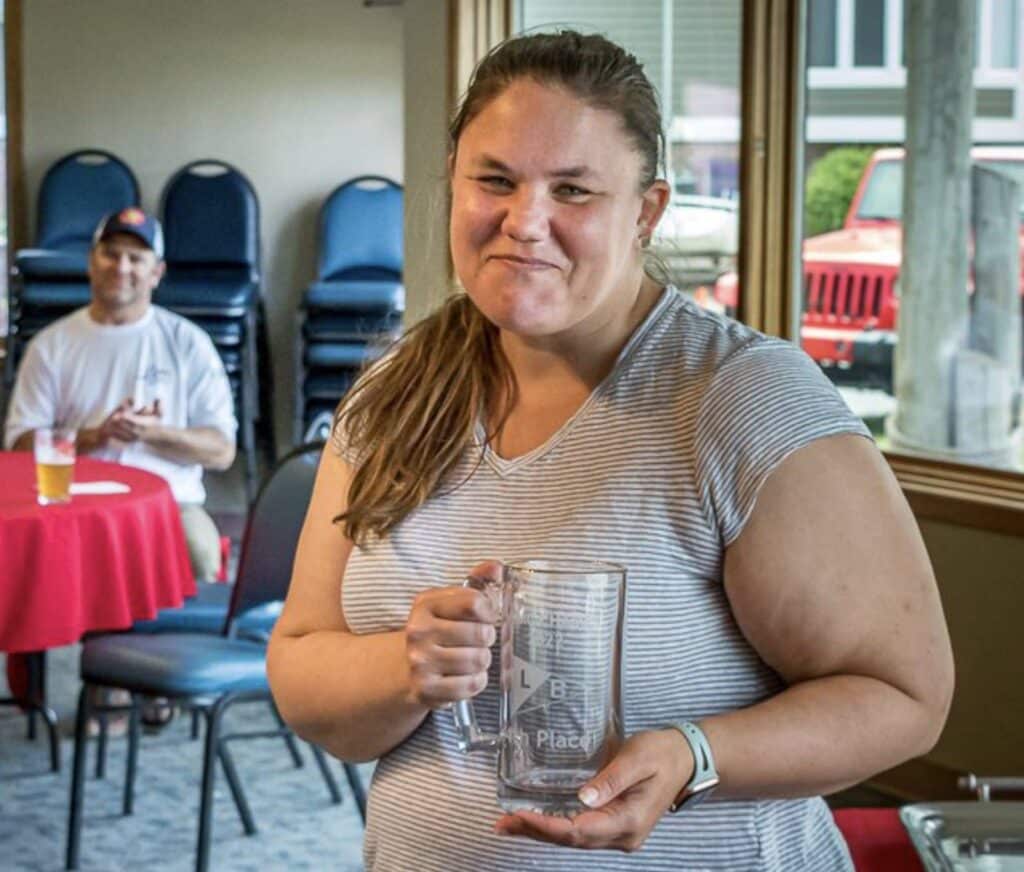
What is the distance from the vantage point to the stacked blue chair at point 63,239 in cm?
880

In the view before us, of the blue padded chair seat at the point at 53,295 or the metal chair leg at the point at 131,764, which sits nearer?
the metal chair leg at the point at 131,764

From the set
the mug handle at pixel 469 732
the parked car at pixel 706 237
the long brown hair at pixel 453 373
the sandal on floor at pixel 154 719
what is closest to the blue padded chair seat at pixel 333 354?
the parked car at pixel 706 237

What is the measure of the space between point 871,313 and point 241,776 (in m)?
2.04

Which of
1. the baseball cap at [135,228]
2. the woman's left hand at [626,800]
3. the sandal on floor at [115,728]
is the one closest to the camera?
the woman's left hand at [626,800]

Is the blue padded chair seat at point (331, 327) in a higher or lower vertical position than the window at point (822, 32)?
lower

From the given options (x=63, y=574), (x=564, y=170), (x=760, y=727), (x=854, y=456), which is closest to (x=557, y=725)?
(x=760, y=727)

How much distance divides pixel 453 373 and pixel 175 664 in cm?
250

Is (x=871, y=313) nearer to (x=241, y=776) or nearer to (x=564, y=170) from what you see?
(x=241, y=776)

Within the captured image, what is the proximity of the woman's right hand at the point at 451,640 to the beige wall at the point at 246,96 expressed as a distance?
26.3ft

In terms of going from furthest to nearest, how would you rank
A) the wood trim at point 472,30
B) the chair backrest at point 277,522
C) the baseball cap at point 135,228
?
the wood trim at point 472,30
the baseball cap at point 135,228
the chair backrest at point 277,522

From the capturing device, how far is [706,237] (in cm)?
530

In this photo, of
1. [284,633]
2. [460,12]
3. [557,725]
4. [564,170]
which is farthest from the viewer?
[460,12]

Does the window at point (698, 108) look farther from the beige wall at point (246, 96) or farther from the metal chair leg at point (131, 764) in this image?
the beige wall at point (246, 96)

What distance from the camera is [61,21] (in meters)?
9.38
